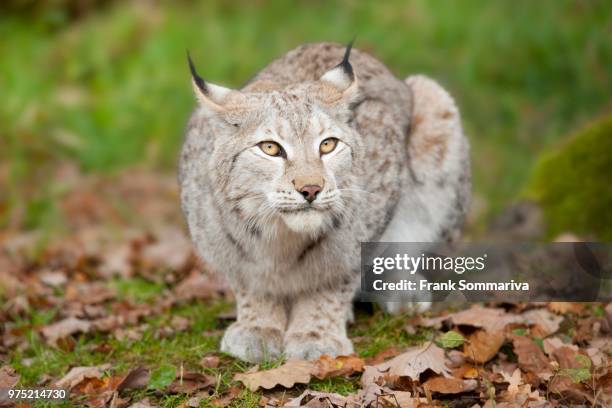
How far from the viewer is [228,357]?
192 inches

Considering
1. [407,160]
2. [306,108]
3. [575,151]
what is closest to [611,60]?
[575,151]

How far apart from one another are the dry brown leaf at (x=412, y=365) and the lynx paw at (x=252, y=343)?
0.76 metres

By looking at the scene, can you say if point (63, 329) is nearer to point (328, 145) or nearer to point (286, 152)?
point (286, 152)

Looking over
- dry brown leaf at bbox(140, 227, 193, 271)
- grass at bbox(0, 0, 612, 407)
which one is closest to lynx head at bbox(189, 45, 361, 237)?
dry brown leaf at bbox(140, 227, 193, 271)

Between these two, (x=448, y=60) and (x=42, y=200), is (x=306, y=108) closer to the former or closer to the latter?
(x=42, y=200)

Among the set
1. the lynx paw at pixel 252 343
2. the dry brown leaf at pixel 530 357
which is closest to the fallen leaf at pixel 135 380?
the lynx paw at pixel 252 343

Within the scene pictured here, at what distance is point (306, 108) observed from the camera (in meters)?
4.72

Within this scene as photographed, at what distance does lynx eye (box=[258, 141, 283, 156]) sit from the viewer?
454 cm

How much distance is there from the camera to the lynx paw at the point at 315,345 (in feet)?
15.8

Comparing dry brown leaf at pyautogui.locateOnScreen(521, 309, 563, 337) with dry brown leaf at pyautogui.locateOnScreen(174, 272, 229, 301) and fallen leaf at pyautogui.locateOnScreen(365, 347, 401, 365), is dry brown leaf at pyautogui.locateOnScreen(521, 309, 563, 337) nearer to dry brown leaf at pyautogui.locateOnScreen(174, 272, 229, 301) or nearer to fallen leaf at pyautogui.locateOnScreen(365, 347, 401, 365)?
fallen leaf at pyautogui.locateOnScreen(365, 347, 401, 365)

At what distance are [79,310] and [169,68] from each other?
6.36 m

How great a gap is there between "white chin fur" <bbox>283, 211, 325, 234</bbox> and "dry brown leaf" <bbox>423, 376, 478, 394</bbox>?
105 centimetres

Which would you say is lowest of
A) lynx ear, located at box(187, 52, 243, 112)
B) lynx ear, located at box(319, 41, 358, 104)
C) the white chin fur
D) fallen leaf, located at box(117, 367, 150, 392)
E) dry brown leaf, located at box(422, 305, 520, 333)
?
fallen leaf, located at box(117, 367, 150, 392)

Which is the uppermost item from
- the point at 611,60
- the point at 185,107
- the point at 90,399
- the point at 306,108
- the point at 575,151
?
the point at 611,60
